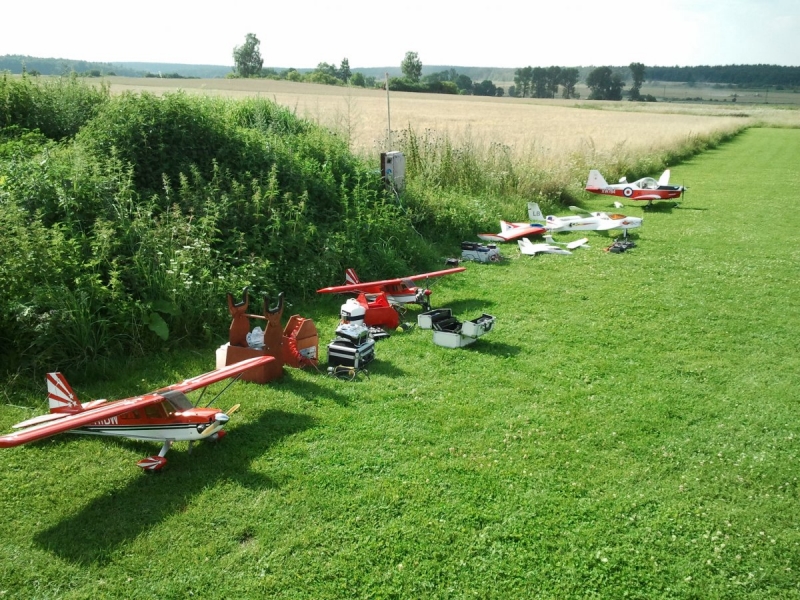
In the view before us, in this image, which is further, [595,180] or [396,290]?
[595,180]

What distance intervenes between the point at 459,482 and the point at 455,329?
297 centimetres

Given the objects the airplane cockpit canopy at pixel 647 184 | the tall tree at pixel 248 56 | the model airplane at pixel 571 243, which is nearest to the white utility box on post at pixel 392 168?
the model airplane at pixel 571 243

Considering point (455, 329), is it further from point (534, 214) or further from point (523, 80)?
point (523, 80)

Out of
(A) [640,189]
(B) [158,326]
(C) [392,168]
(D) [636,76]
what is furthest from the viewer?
(D) [636,76]

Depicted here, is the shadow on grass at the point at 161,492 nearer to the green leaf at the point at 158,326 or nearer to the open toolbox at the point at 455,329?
the green leaf at the point at 158,326

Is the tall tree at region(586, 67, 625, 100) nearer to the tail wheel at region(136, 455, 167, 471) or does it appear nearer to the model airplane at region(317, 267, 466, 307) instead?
the model airplane at region(317, 267, 466, 307)

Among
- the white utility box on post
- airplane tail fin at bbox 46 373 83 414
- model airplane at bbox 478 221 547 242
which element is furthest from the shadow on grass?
model airplane at bbox 478 221 547 242

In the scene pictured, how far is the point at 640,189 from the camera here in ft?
55.5

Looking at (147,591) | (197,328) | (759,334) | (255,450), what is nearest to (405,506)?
(255,450)

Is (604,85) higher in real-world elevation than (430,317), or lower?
higher

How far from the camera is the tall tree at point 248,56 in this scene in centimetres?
10144

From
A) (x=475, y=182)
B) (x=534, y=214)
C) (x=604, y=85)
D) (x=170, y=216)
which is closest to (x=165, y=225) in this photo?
(x=170, y=216)

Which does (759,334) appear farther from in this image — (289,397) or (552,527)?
(289,397)

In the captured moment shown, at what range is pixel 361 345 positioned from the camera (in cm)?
658
